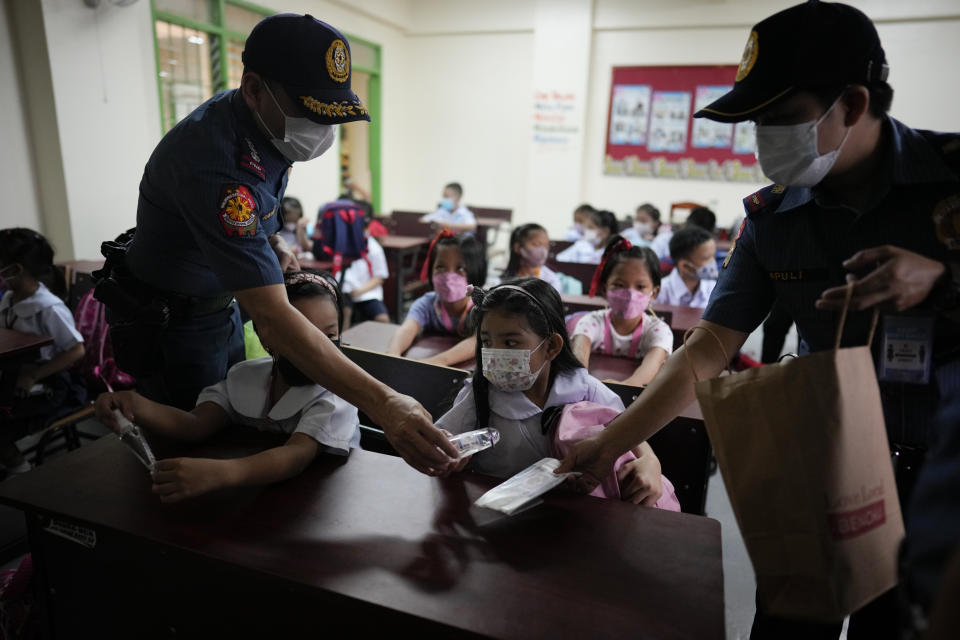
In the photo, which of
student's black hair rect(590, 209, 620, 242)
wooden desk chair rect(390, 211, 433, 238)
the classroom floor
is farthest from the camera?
wooden desk chair rect(390, 211, 433, 238)

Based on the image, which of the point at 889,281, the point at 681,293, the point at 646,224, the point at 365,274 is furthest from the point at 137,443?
the point at 646,224

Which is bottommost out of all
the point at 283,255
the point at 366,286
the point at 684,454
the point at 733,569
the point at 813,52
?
the point at 733,569

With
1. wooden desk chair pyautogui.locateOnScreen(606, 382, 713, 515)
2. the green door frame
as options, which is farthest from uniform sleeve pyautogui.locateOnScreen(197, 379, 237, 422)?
the green door frame

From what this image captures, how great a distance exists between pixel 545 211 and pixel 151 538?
770 cm

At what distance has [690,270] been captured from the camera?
330cm

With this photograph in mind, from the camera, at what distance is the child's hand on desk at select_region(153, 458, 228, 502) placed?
1010 mm

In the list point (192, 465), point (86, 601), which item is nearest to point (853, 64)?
point (192, 465)

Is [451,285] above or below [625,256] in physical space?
below

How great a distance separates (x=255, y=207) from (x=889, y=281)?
1.09 meters

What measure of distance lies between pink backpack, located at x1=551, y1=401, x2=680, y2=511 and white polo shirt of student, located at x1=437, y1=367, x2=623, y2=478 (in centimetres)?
5

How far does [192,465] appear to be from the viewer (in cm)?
104

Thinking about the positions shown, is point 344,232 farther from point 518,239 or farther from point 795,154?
point 795,154

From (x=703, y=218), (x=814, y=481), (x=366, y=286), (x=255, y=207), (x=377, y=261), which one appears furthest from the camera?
(x=703, y=218)

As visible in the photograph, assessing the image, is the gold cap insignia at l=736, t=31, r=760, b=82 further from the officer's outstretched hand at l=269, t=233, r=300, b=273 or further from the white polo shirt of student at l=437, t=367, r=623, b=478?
Answer: the officer's outstretched hand at l=269, t=233, r=300, b=273
